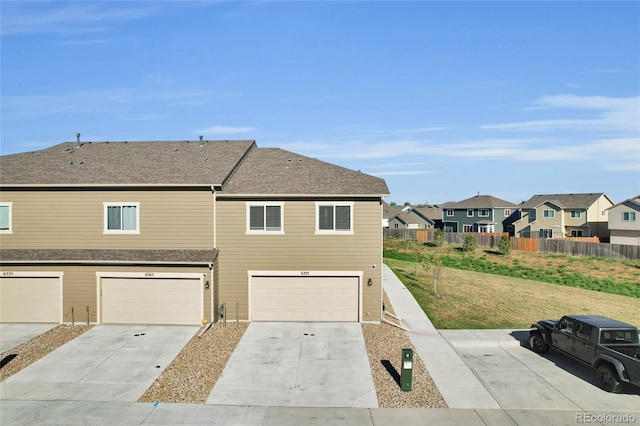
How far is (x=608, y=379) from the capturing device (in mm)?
12781

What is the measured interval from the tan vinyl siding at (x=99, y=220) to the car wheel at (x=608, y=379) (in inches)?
585

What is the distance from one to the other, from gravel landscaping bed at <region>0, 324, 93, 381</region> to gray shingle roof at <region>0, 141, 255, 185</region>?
6217 mm

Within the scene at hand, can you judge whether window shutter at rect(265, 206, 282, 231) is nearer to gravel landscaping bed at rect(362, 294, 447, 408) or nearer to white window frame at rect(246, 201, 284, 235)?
white window frame at rect(246, 201, 284, 235)

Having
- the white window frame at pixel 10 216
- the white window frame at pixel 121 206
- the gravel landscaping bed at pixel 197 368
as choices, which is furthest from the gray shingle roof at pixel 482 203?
the white window frame at pixel 10 216

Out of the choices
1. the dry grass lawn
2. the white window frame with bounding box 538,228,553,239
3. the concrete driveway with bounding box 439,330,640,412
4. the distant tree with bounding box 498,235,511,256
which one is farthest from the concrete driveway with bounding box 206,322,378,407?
the white window frame with bounding box 538,228,553,239

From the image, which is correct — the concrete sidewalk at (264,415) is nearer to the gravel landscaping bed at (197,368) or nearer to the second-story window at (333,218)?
the gravel landscaping bed at (197,368)

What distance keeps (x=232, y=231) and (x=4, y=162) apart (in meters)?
12.3

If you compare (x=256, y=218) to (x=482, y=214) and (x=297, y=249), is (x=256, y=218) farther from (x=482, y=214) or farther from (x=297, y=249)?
(x=482, y=214)

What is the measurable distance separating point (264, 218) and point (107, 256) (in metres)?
6.85

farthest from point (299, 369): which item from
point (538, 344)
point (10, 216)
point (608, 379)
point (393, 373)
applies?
point (10, 216)

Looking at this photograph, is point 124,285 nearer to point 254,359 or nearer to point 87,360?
point 87,360

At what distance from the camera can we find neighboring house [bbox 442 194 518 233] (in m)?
63.3

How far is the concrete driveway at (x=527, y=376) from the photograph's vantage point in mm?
12023

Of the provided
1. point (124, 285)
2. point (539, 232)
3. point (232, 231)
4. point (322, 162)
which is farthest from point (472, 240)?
point (124, 285)
